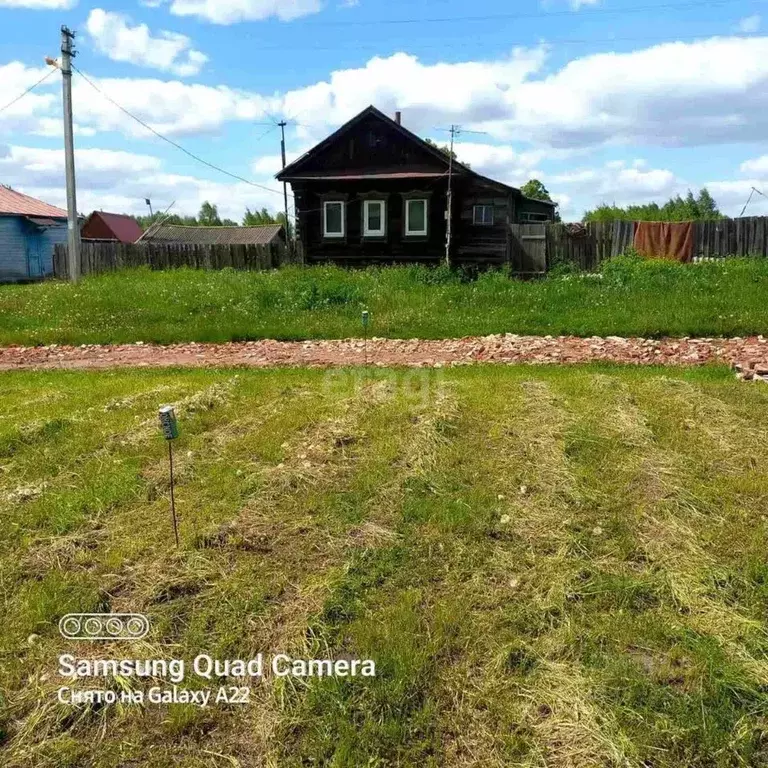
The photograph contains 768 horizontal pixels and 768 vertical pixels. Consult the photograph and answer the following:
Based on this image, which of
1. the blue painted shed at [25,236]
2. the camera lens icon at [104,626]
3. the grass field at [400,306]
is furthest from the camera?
the blue painted shed at [25,236]

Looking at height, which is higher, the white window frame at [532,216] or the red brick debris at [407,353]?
the white window frame at [532,216]

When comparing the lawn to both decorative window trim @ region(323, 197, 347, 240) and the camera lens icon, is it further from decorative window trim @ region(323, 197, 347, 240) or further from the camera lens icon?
decorative window trim @ region(323, 197, 347, 240)

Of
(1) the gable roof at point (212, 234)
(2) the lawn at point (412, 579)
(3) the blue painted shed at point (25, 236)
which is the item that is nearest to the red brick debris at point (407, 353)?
(2) the lawn at point (412, 579)

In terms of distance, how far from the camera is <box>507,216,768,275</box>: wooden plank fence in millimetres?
18641

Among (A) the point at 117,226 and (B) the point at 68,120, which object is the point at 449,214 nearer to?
(B) the point at 68,120

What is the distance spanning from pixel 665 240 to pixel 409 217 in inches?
299

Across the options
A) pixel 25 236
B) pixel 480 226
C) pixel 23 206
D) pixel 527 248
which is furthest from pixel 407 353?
pixel 23 206

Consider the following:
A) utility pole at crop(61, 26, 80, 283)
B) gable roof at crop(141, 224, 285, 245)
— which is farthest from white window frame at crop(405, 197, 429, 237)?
gable roof at crop(141, 224, 285, 245)

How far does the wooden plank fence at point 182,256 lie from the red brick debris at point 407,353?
31.7 feet

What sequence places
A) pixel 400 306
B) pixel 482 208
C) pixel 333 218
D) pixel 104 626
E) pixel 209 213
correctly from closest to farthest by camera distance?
1. pixel 104 626
2. pixel 400 306
3. pixel 482 208
4. pixel 333 218
5. pixel 209 213

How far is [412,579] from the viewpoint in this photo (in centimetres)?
367

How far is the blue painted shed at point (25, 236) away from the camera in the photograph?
27.6m

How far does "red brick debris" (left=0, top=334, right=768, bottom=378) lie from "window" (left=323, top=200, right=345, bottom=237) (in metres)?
10.6

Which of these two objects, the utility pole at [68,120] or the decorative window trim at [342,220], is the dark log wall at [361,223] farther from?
the utility pole at [68,120]
